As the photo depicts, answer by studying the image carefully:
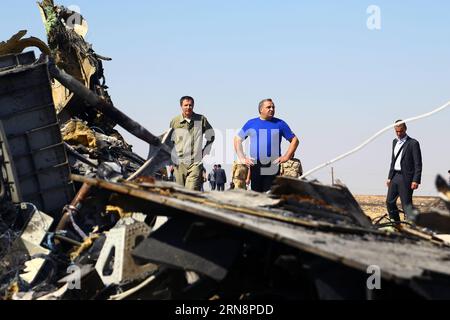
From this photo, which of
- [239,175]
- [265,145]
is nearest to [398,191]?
[239,175]

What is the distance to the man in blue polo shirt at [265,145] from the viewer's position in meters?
10.1

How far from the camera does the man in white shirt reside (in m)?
12.1

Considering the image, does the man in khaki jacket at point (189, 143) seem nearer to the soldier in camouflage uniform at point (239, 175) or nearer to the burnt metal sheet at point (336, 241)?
the soldier in camouflage uniform at point (239, 175)

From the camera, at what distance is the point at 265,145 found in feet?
33.3

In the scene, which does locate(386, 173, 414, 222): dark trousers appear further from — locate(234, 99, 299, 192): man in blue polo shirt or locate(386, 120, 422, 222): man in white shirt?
locate(234, 99, 299, 192): man in blue polo shirt

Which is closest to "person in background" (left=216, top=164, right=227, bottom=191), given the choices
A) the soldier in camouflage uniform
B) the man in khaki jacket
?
the soldier in camouflage uniform

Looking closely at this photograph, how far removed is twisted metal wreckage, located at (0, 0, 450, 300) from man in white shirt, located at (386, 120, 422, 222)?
375 centimetres

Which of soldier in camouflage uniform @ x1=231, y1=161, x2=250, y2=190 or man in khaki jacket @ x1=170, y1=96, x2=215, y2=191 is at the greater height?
man in khaki jacket @ x1=170, y1=96, x2=215, y2=191

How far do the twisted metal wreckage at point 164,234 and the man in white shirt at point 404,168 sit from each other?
3.75 m

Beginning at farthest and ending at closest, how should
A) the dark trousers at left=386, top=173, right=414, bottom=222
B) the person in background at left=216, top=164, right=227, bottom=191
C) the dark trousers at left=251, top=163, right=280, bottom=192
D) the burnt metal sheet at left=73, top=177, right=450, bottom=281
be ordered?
the person in background at left=216, top=164, right=227, bottom=191 → the dark trousers at left=386, top=173, right=414, bottom=222 → the dark trousers at left=251, top=163, right=280, bottom=192 → the burnt metal sheet at left=73, top=177, right=450, bottom=281

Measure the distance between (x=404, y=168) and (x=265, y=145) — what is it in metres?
2.90

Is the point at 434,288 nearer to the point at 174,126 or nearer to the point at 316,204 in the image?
the point at 316,204

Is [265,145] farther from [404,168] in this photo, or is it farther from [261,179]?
[404,168]

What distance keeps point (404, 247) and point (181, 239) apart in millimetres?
1625
